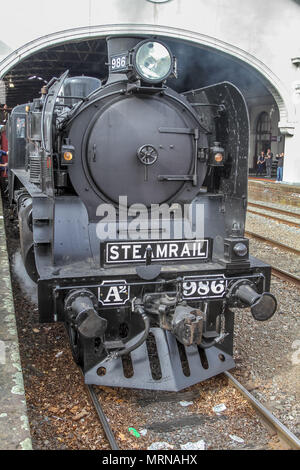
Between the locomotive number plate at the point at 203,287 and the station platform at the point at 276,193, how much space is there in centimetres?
1116

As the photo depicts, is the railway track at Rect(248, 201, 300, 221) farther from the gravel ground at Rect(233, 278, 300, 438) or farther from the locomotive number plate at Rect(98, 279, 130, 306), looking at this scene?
the locomotive number plate at Rect(98, 279, 130, 306)

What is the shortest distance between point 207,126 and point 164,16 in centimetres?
1119

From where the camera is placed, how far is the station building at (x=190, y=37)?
43.1 ft

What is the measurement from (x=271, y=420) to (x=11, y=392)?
5.50 feet

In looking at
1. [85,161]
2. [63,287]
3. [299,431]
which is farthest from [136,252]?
[299,431]

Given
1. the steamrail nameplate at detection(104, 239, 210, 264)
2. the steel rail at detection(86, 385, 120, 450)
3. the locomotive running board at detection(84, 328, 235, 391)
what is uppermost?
the steamrail nameplate at detection(104, 239, 210, 264)

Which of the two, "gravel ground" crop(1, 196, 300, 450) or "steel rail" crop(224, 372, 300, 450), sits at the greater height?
"steel rail" crop(224, 372, 300, 450)

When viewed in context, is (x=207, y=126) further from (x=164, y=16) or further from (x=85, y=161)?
(x=164, y=16)

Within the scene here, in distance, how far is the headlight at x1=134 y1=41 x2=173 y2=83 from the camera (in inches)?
141

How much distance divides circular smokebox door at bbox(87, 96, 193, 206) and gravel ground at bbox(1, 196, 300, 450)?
155cm

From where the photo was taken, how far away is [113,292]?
3.26 metres

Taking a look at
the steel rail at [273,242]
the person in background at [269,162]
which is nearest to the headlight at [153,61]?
the steel rail at [273,242]

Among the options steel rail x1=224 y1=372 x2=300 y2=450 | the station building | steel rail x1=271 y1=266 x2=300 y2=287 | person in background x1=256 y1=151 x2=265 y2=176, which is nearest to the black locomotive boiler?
steel rail x1=224 y1=372 x2=300 y2=450

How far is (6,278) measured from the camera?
Result: 488 centimetres
